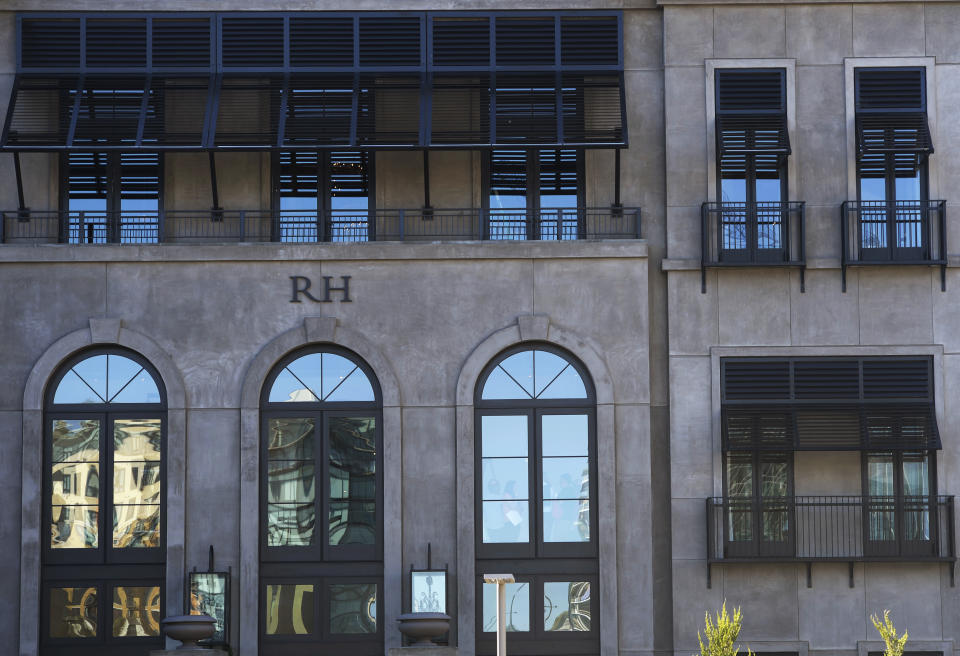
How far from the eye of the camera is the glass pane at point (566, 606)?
20.9 meters

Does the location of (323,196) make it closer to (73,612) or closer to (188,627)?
(188,627)

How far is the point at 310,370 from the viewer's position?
70.6 ft

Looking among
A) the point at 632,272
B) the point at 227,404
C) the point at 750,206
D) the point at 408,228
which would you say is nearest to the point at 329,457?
the point at 227,404

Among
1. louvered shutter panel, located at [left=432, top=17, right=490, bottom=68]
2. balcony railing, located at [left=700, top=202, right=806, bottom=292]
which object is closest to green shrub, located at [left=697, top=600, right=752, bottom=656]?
balcony railing, located at [left=700, top=202, right=806, bottom=292]

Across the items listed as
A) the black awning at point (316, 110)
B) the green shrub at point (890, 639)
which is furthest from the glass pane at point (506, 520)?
the black awning at point (316, 110)

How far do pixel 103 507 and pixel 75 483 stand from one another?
62cm

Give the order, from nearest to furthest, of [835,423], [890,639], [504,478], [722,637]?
[890,639] → [722,637] → [835,423] → [504,478]

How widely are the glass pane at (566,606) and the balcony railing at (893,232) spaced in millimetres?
6693

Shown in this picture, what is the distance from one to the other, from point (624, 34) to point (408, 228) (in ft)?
16.2

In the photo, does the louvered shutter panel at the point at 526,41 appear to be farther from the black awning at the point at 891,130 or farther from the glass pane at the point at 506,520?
the glass pane at the point at 506,520

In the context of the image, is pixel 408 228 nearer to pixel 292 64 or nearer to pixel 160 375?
pixel 292 64

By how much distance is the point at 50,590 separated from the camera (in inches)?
827

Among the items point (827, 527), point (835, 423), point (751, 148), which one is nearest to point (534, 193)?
point (751, 148)

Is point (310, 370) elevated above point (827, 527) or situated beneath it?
→ elevated above
